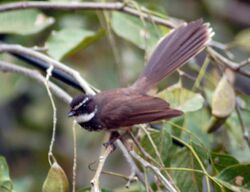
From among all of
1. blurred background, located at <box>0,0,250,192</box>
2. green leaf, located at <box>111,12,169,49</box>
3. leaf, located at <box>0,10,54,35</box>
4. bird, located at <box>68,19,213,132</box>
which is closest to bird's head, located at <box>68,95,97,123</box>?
bird, located at <box>68,19,213,132</box>

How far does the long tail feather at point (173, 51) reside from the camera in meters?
2.53

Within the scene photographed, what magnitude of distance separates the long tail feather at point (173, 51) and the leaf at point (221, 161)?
0.44 meters

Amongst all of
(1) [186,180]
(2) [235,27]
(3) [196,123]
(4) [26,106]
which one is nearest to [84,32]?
(3) [196,123]

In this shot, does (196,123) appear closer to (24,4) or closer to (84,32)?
(84,32)

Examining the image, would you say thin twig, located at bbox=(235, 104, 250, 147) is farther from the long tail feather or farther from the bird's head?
the bird's head

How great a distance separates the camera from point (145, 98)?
7.77 feet

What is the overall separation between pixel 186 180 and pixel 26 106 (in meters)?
2.28

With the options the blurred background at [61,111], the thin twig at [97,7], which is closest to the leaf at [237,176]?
the thin twig at [97,7]

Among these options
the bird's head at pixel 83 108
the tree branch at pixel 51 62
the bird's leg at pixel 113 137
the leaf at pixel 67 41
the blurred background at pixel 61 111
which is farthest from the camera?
the blurred background at pixel 61 111

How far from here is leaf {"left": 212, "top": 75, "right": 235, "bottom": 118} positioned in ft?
7.59

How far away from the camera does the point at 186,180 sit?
2.11 metres

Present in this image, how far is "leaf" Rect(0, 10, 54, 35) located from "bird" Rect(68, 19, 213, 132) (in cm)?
52

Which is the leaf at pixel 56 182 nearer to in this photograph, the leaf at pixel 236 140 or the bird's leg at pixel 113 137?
the bird's leg at pixel 113 137

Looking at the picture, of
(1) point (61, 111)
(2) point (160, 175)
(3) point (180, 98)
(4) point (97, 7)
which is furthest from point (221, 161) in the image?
(1) point (61, 111)
